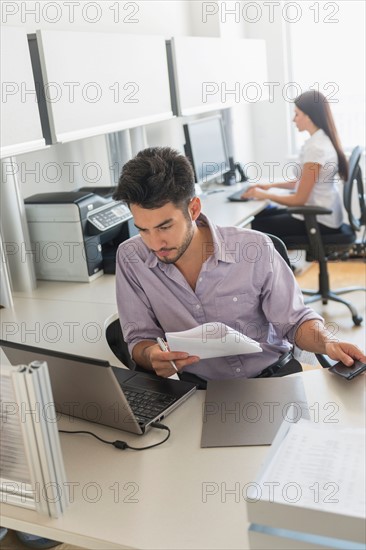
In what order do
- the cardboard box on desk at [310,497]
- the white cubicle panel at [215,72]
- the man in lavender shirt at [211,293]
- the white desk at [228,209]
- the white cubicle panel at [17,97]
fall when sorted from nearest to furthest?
the cardboard box on desk at [310,497] < the man in lavender shirt at [211,293] < the white cubicle panel at [17,97] < the white cubicle panel at [215,72] < the white desk at [228,209]

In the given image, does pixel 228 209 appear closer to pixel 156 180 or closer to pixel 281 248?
pixel 281 248

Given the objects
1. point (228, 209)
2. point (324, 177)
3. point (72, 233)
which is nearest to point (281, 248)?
point (72, 233)

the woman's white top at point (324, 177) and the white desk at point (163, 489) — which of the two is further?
the woman's white top at point (324, 177)

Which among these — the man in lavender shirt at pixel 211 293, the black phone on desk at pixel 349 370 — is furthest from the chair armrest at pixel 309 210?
the black phone on desk at pixel 349 370

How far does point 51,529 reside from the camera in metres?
1.17

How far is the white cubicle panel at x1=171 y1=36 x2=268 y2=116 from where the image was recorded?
316 cm

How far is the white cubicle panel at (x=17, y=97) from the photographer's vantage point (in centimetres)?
201

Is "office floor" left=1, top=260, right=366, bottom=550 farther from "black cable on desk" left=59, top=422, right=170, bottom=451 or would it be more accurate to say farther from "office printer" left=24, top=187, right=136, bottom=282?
"black cable on desk" left=59, top=422, right=170, bottom=451

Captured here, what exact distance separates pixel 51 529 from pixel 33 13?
2.37m

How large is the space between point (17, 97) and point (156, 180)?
0.65m

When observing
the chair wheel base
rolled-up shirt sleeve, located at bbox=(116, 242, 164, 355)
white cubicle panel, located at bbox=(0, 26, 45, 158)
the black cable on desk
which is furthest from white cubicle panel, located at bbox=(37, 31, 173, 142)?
the chair wheel base

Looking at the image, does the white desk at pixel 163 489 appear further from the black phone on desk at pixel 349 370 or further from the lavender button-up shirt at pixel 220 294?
the lavender button-up shirt at pixel 220 294

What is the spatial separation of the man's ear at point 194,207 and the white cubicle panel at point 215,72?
143cm

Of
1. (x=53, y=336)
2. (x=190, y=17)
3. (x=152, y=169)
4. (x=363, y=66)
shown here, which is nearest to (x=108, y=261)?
(x=53, y=336)
